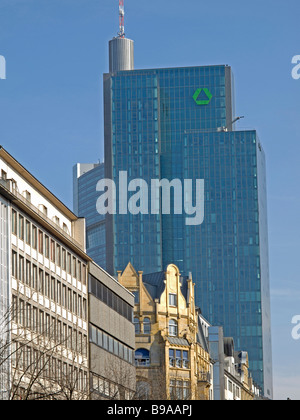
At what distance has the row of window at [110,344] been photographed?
116 metres

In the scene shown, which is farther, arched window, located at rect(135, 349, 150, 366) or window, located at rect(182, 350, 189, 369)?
window, located at rect(182, 350, 189, 369)

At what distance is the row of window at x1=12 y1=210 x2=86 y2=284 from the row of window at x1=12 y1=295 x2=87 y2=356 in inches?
222

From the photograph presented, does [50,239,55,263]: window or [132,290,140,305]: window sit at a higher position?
[132,290,140,305]: window

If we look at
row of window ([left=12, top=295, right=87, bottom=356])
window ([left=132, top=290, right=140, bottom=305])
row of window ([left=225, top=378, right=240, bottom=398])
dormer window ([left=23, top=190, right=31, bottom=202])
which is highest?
window ([left=132, top=290, right=140, bottom=305])

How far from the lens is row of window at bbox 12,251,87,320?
307 feet

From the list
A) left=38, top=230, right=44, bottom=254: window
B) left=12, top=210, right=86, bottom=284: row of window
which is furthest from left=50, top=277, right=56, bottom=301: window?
left=38, top=230, right=44, bottom=254: window

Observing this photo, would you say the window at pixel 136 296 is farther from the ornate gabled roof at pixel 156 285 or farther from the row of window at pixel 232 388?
the row of window at pixel 232 388

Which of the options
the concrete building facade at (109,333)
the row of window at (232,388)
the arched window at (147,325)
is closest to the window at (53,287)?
the concrete building facade at (109,333)

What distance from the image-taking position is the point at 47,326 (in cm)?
9888

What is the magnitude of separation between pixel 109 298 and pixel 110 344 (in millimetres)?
5247

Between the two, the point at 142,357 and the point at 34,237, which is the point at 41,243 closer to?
the point at 34,237

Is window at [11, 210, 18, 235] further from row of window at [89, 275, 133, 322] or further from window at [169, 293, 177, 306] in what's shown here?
window at [169, 293, 177, 306]

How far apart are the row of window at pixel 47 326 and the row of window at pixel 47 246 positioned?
5638 mm

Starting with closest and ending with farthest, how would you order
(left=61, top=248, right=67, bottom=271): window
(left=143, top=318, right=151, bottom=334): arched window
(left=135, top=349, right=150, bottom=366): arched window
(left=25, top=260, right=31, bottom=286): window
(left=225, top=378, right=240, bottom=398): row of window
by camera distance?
(left=25, top=260, right=31, bottom=286): window, (left=61, top=248, right=67, bottom=271): window, (left=135, top=349, right=150, bottom=366): arched window, (left=143, top=318, right=151, bottom=334): arched window, (left=225, top=378, right=240, bottom=398): row of window
